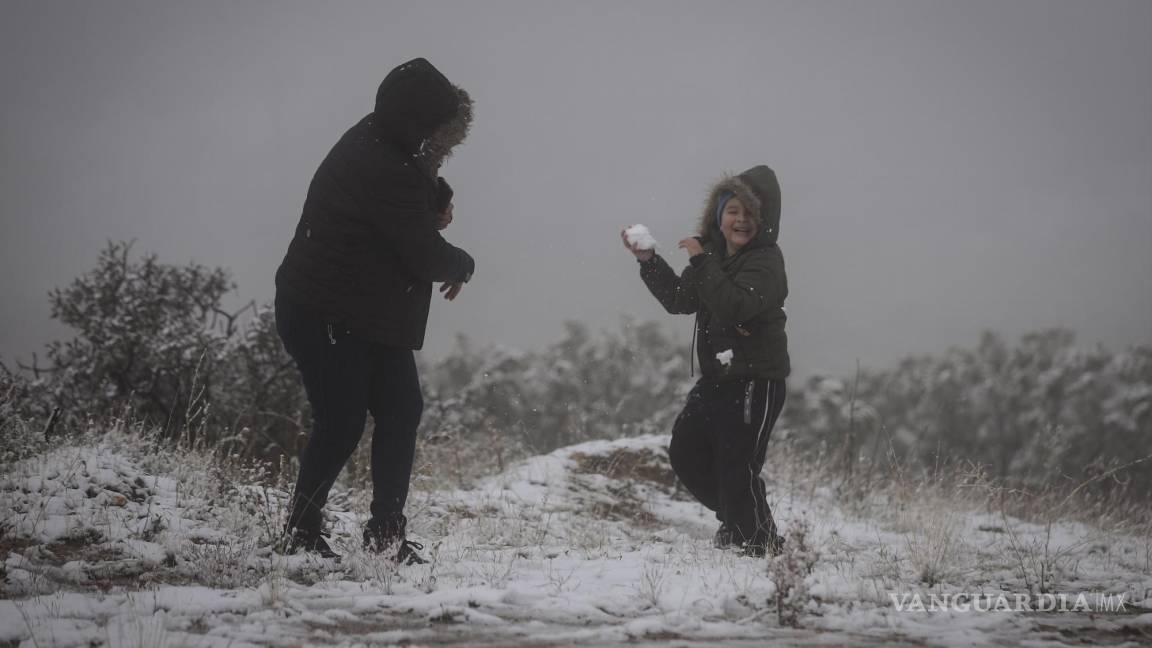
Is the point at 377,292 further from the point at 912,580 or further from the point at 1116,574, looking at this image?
the point at 1116,574

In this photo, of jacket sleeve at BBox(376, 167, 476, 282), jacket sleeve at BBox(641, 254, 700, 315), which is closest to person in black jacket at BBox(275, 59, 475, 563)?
jacket sleeve at BBox(376, 167, 476, 282)

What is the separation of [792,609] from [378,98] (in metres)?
2.64

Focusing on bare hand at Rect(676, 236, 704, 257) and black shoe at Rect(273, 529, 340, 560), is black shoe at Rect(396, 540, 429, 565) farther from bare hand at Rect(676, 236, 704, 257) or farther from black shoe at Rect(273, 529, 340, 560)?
bare hand at Rect(676, 236, 704, 257)

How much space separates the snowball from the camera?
4039 mm

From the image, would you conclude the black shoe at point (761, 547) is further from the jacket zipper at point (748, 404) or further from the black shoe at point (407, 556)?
the black shoe at point (407, 556)

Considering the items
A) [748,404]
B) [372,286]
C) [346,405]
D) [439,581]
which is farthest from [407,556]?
[748,404]

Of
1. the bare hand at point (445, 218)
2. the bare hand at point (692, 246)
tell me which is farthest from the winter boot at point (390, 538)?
the bare hand at point (692, 246)

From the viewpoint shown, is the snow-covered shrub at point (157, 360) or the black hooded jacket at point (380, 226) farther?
the snow-covered shrub at point (157, 360)

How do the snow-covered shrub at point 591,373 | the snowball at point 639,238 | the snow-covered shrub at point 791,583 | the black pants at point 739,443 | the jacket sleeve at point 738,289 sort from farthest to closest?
the snow-covered shrub at point 591,373
the snowball at point 639,238
the black pants at point 739,443
the jacket sleeve at point 738,289
the snow-covered shrub at point 791,583

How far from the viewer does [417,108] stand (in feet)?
10.5

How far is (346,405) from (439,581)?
86cm

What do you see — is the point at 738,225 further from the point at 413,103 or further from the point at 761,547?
the point at 413,103

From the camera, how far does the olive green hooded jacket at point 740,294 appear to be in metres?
3.70

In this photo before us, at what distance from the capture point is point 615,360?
96.1ft
